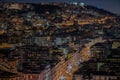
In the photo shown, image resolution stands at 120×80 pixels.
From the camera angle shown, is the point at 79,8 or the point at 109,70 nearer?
the point at 109,70

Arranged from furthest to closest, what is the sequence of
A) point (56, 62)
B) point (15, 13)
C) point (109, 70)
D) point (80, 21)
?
point (15, 13) < point (80, 21) < point (56, 62) < point (109, 70)

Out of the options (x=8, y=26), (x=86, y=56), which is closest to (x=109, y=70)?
(x=86, y=56)

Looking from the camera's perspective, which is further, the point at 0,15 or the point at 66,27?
the point at 0,15

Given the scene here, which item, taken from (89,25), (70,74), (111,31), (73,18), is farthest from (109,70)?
(73,18)

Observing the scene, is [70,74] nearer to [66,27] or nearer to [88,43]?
[88,43]

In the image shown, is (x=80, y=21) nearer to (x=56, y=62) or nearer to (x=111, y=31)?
(x=111, y=31)

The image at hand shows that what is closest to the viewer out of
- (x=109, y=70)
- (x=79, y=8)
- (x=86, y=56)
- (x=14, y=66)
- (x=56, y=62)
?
(x=109, y=70)
